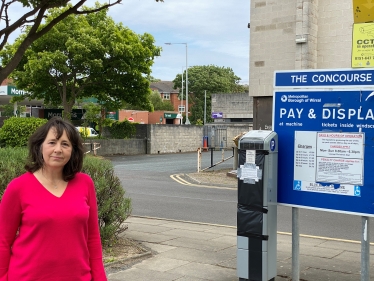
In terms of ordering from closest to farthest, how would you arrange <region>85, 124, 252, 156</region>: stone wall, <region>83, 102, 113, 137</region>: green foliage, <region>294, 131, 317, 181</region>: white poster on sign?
<region>294, 131, 317, 181</region>: white poster on sign < <region>85, 124, 252, 156</region>: stone wall < <region>83, 102, 113, 137</region>: green foliage

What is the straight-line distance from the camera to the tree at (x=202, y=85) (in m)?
74.1

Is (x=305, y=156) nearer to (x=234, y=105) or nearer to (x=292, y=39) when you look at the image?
(x=292, y=39)

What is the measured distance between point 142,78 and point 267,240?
23989 mm

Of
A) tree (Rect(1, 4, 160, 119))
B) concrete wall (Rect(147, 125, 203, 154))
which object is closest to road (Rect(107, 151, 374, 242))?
tree (Rect(1, 4, 160, 119))

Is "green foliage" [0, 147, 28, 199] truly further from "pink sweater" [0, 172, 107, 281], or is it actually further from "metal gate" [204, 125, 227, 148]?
"metal gate" [204, 125, 227, 148]

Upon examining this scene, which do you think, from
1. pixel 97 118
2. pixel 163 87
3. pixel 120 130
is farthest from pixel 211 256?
pixel 163 87

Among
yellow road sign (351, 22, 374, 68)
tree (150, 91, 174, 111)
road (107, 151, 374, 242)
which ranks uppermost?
tree (150, 91, 174, 111)

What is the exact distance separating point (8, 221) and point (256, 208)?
294 cm

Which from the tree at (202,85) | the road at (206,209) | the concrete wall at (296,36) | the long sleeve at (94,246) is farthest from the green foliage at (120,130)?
the tree at (202,85)

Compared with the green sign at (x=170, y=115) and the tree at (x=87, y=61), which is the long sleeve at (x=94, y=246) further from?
the green sign at (x=170, y=115)

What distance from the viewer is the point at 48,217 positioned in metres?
2.54

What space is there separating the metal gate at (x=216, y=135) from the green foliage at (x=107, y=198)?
106 ft

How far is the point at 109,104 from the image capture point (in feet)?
99.0

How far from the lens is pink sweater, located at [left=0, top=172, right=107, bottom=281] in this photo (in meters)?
2.56
